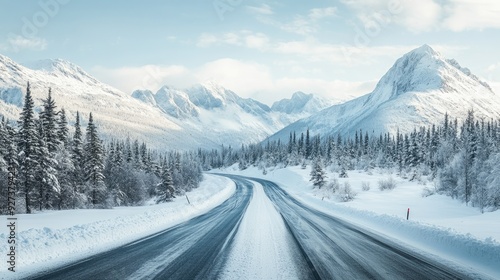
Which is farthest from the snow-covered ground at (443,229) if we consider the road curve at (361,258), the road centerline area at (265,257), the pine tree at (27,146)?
the pine tree at (27,146)

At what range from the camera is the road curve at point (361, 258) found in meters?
8.21

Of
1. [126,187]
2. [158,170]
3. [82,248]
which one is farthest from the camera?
[158,170]

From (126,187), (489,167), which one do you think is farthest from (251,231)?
(126,187)

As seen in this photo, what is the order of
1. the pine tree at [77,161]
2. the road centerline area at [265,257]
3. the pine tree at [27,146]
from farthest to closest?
the pine tree at [77,161] < the pine tree at [27,146] < the road centerline area at [265,257]

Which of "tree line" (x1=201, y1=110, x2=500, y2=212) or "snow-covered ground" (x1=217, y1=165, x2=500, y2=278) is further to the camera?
"tree line" (x1=201, y1=110, x2=500, y2=212)

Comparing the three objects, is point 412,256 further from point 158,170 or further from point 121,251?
point 158,170

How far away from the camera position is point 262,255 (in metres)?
9.57

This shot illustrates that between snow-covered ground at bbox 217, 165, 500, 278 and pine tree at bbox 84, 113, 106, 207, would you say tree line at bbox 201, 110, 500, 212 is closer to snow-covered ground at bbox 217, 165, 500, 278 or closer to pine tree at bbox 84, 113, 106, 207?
snow-covered ground at bbox 217, 165, 500, 278

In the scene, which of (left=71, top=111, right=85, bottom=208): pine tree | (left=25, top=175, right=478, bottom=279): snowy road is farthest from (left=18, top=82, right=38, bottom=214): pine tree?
(left=25, top=175, right=478, bottom=279): snowy road

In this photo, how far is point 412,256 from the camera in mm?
10523

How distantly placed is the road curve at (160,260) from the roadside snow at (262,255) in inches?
15.0

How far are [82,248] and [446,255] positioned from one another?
11.7m

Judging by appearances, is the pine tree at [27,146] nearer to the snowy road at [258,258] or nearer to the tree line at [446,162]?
the snowy road at [258,258]

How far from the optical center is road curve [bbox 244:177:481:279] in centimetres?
821
